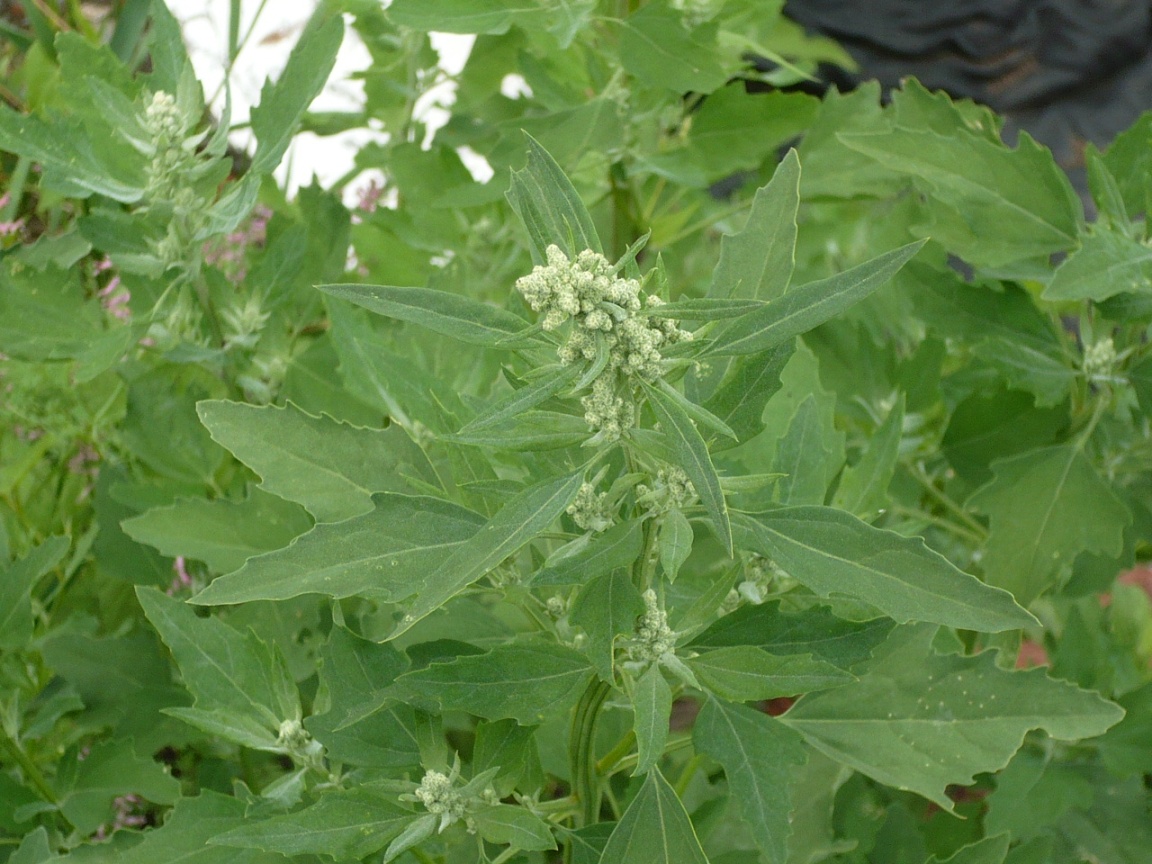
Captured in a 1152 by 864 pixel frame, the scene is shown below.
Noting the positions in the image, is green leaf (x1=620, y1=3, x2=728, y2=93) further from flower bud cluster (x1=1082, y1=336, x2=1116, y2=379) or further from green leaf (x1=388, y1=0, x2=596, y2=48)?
flower bud cluster (x1=1082, y1=336, x2=1116, y2=379)

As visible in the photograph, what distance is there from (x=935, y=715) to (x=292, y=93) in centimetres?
41

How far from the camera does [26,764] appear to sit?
24.1 inches

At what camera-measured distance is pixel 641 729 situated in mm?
387

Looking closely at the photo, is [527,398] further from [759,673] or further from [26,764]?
[26,764]

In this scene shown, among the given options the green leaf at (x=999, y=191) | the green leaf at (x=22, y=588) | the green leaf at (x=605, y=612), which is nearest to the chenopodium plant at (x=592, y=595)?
the green leaf at (x=605, y=612)

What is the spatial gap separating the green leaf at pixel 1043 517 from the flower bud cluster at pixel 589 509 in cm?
32

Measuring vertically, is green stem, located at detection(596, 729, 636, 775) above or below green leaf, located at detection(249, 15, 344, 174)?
below

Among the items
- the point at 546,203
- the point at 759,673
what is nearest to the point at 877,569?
the point at 759,673

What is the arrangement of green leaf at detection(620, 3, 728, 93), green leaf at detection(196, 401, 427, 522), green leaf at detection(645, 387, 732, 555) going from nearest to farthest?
green leaf at detection(645, 387, 732, 555), green leaf at detection(196, 401, 427, 522), green leaf at detection(620, 3, 728, 93)

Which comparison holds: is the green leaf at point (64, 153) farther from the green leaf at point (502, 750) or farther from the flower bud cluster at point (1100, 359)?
the flower bud cluster at point (1100, 359)

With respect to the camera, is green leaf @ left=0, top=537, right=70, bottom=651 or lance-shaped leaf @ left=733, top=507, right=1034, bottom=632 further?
green leaf @ left=0, top=537, right=70, bottom=651

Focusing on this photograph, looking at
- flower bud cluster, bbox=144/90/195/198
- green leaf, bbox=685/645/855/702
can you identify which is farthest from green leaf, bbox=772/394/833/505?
flower bud cluster, bbox=144/90/195/198

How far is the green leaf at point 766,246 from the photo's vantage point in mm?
424

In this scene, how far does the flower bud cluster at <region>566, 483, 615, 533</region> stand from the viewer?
41 centimetres
